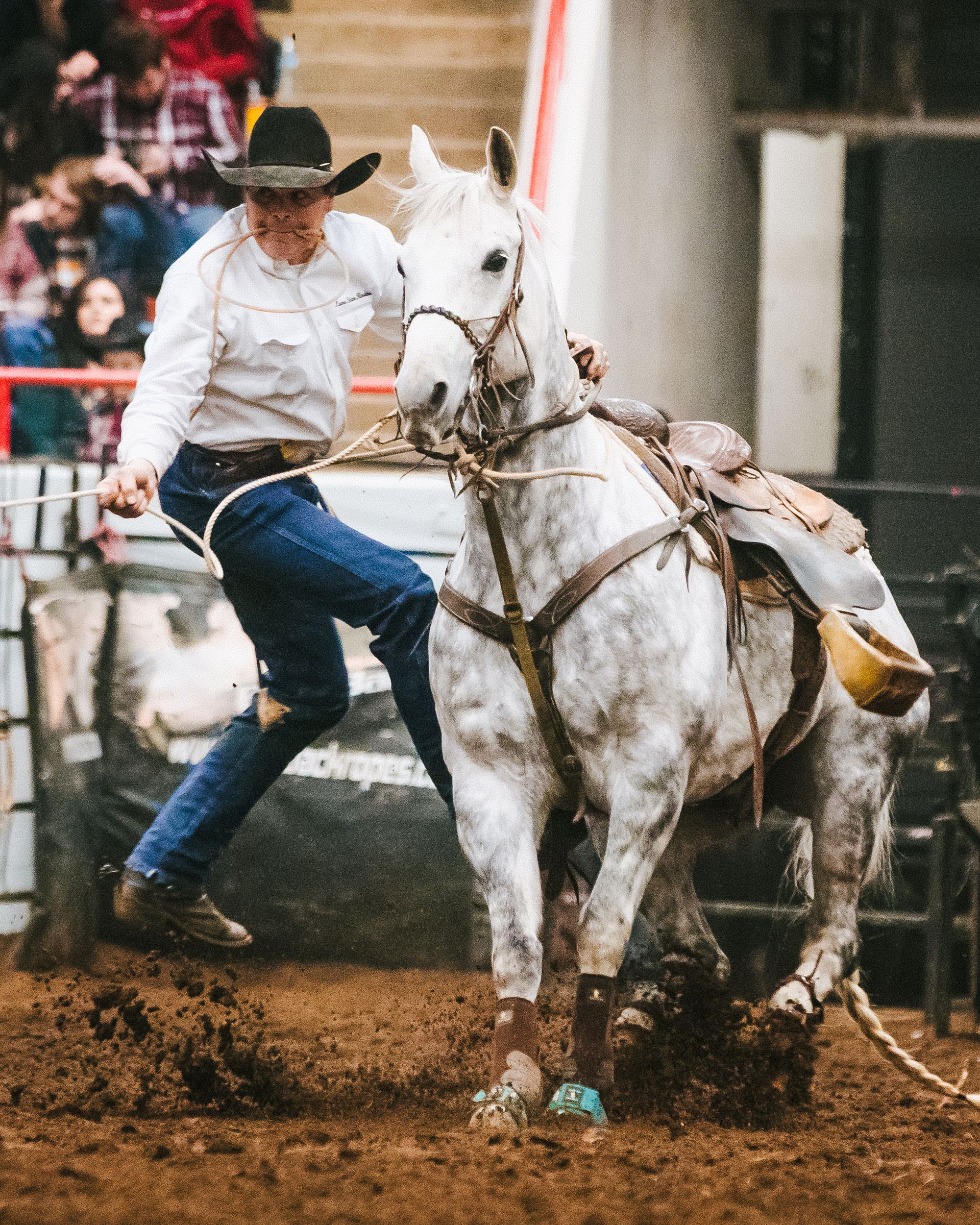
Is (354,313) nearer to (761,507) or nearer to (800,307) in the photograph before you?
(761,507)

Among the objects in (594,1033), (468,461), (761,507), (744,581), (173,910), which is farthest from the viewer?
(173,910)

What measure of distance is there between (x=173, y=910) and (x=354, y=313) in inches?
74.1

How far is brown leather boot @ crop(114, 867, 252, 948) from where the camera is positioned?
4840 mm

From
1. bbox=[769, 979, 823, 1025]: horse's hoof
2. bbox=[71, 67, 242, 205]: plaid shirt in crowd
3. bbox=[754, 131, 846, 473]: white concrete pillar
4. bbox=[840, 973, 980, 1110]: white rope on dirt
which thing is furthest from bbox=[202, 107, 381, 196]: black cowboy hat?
bbox=[754, 131, 846, 473]: white concrete pillar

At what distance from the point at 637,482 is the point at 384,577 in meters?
0.77

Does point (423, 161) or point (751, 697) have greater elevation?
point (423, 161)

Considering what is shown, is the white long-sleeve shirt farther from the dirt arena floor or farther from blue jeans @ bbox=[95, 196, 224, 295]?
blue jeans @ bbox=[95, 196, 224, 295]

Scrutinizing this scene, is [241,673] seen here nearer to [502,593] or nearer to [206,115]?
[502,593]

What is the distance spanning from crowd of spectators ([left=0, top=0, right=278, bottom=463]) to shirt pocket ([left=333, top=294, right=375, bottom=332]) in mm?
2630

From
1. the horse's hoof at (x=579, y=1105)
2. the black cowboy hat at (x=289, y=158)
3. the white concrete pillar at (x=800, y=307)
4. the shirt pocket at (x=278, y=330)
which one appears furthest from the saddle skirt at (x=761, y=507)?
the white concrete pillar at (x=800, y=307)

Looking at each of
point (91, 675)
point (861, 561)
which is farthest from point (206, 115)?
point (861, 561)

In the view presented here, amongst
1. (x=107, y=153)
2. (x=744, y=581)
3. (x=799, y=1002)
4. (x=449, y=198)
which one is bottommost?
(x=799, y=1002)

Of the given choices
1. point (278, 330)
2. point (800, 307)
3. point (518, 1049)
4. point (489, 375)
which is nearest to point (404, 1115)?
point (518, 1049)

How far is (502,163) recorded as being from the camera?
361 centimetres
